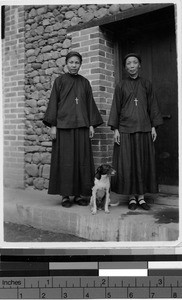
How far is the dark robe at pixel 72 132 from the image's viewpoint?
2.71 meters

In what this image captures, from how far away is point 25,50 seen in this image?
313cm

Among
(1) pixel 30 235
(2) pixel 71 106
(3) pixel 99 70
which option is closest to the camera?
(1) pixel 30 235

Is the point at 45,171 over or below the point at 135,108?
below

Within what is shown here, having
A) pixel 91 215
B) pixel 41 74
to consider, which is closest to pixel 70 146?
pixel 91 215

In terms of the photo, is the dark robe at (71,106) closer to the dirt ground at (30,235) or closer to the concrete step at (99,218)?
the concrete step at (99,218)

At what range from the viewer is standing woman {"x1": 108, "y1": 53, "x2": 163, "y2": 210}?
259cm

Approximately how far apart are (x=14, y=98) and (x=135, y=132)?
4.10 feet

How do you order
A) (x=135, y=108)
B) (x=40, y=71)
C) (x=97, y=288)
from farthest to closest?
1. (x=40, y=71)
2. (x=135, y=108)
3. (x=97, y=288)

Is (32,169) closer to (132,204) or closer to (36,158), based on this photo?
(36,158)

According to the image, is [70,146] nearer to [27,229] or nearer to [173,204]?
[27,229]

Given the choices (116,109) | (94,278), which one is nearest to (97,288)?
(94,278)

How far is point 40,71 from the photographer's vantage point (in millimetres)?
3098

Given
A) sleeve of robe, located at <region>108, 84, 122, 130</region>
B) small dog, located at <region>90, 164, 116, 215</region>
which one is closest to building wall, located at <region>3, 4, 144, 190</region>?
sleeve of robe, located at <region>108, 84, 122, 130</region>

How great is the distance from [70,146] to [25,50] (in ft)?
3.47
